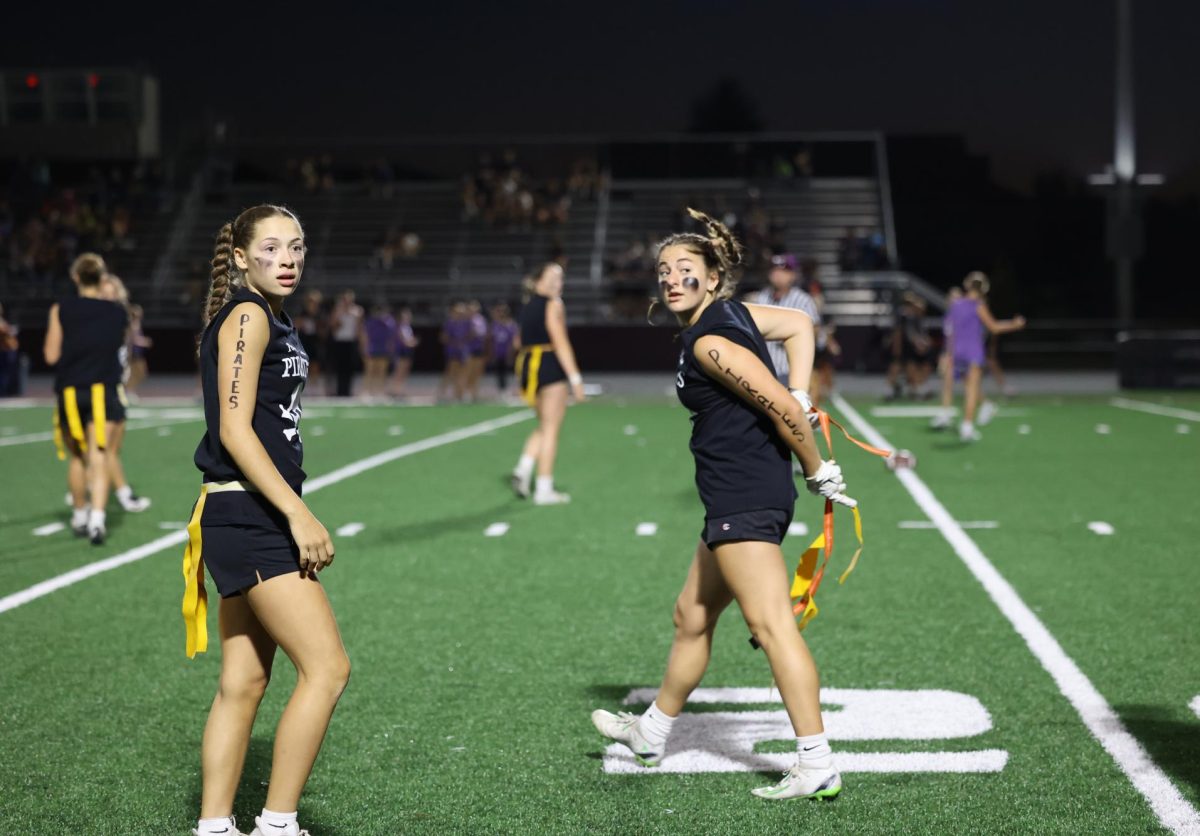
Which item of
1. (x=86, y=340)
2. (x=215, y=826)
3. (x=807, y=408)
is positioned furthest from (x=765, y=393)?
(x=86, y=340)

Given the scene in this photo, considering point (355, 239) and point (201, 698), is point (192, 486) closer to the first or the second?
point (201, 698)

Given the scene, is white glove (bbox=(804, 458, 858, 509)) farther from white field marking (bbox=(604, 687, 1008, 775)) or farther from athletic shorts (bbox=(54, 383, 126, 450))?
athletic shorts (bbox=(54, 383, 126, 450))

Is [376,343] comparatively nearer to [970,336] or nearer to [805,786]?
[970,336]

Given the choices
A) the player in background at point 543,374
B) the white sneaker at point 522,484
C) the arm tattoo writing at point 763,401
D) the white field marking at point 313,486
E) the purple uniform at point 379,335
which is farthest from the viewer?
the purple uniform at point 379,335

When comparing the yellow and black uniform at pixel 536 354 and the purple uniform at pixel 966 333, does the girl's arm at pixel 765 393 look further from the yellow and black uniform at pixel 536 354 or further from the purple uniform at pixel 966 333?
the purple uniform at pixel 966 333

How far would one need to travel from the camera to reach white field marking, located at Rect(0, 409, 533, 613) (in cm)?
809

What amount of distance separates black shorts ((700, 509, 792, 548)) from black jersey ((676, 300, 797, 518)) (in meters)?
0.02

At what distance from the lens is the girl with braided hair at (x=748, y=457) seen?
4375 mm

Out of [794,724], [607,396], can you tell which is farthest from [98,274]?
[607,396]

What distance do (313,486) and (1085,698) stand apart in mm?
8562

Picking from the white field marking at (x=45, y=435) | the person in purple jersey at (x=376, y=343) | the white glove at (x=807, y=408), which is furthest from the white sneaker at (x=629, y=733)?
the person in purple jersey at (x=376, y=343)

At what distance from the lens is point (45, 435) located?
18750 millimetres

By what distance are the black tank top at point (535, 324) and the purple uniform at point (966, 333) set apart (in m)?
6.80

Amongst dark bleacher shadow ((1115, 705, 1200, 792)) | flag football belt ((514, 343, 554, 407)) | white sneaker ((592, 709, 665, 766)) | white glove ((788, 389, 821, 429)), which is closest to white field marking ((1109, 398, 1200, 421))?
flag football belt ((514, 343, 554, 407))
